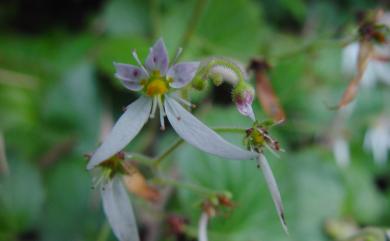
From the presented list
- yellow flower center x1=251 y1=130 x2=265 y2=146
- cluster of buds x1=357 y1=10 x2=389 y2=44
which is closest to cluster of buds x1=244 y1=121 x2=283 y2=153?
yellow flower center x1=251 y1=130 x2=265 y2=146

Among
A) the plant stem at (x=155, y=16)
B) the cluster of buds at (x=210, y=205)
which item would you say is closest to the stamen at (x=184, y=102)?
the cluster of buds at (x=210, y=205)

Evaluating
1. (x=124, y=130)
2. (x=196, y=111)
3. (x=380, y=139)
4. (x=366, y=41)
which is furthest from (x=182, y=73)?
(x=380, y=139)

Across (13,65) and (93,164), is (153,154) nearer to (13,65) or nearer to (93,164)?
(13,65)

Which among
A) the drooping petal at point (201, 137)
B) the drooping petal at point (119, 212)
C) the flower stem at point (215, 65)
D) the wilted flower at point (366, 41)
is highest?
the wilted flower at point (366, 41)

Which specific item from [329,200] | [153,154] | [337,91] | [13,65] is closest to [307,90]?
[337,91]

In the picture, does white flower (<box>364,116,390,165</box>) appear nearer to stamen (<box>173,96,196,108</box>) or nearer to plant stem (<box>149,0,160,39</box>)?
plant stem (<box>149,0,160,39</box>)

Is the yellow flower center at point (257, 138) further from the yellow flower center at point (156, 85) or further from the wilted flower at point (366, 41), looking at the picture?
the wilted flower at point (366, 41)
